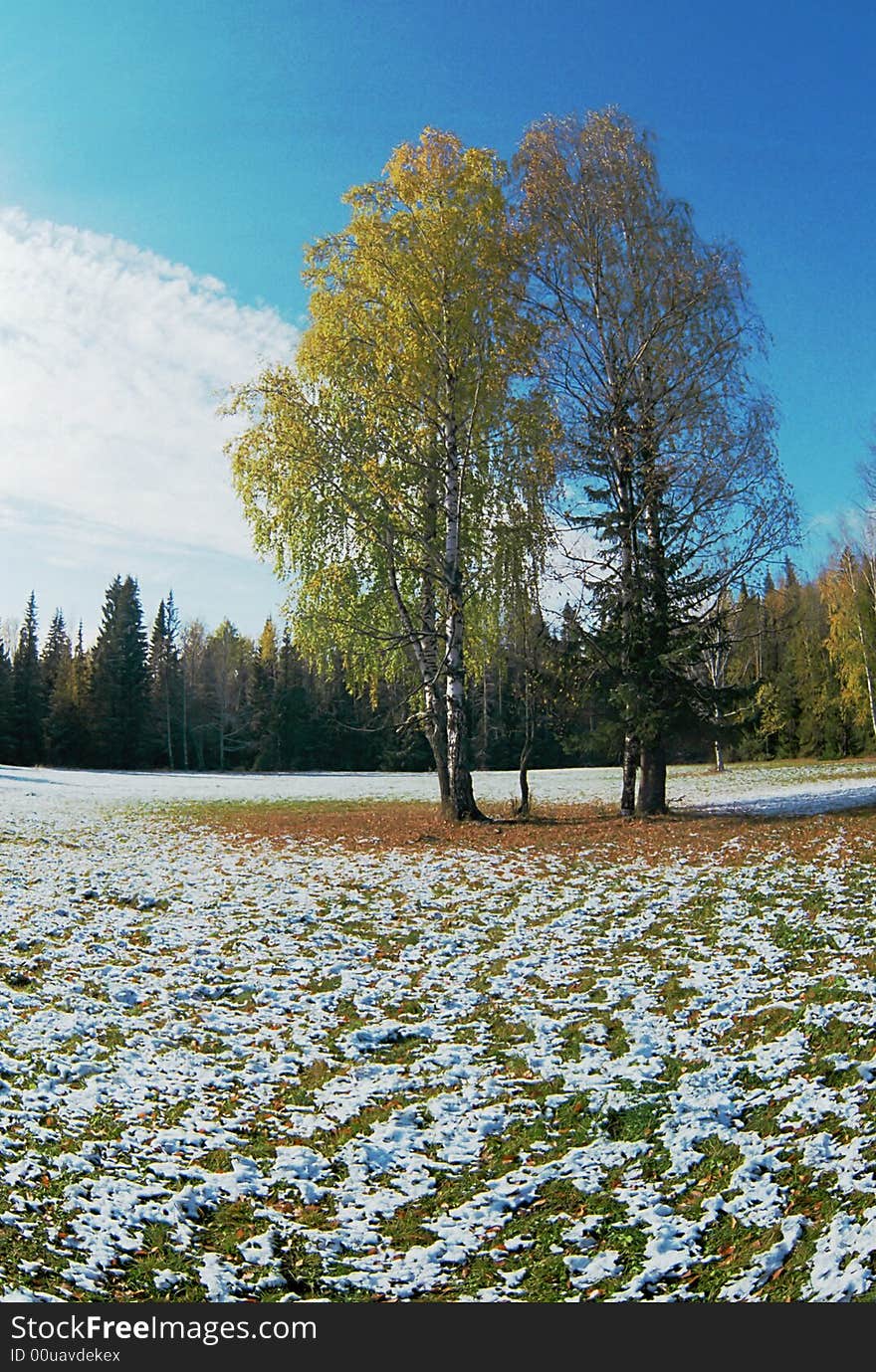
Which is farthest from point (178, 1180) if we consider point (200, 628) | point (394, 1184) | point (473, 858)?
point (200, 628)

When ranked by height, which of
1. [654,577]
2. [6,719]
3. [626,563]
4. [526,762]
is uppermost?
[626,563]

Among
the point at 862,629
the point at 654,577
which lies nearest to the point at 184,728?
the point at 862,629

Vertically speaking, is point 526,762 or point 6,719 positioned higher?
point 6,719

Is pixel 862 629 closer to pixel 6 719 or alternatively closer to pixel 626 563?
pixel 626 563

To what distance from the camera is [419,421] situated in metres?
16.0

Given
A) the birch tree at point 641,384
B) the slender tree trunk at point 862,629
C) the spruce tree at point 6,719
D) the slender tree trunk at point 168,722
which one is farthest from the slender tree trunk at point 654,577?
the spruce tree at point 6,719

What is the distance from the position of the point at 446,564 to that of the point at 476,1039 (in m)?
10.5

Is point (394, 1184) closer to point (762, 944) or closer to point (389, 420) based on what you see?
point (762, 944)

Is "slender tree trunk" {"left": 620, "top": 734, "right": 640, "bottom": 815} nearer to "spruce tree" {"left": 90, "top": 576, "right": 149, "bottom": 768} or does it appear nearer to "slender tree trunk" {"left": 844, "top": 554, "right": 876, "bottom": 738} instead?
"slender tree trunk" {"left": 844, "top": 554, "right": 876, "bottom": 738}

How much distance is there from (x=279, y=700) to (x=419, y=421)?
43.6 metres

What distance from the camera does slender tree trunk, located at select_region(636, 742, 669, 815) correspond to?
56.1ft

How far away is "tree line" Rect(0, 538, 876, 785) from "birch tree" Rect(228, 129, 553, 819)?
15.9 meters

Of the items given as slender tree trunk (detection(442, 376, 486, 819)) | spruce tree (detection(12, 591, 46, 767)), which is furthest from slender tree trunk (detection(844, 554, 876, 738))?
spruce tree (detection(12, 591, 46, 767))

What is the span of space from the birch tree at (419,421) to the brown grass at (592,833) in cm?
149
